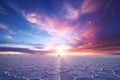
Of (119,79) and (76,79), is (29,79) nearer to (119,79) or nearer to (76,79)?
(76,79)

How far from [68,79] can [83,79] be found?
239 centimetres

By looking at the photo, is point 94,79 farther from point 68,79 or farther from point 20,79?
point 20,79

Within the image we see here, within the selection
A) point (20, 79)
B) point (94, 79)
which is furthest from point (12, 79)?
point (94, 79)

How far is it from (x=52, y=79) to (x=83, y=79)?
16.1ft

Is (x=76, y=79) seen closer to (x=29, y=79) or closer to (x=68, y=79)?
(x=68, y=79)

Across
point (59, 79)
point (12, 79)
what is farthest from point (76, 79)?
point (12, 79)

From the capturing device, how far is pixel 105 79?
834 inches

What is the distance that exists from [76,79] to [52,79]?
382cm

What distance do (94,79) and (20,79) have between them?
11678 millimetres

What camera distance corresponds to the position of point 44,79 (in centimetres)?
2073

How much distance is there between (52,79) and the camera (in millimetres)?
20875

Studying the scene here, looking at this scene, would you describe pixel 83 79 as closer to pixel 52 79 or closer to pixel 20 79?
pixel 52 79

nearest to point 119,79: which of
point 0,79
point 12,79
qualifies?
point 12,79

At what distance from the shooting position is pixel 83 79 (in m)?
21.1
